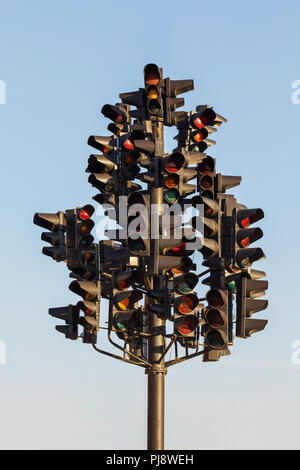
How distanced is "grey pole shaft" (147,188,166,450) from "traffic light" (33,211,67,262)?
2201mm

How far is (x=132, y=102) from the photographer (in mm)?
21781

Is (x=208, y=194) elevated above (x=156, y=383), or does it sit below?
above

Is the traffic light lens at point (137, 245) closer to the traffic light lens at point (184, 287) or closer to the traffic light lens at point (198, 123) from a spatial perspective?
the traffic light lens at point (184, 287)

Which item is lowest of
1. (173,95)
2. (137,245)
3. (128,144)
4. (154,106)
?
(137,245)

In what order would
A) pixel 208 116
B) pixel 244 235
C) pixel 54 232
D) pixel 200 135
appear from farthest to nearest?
pixel 200 135 → pixel 208 116 → pixel 54 232 → pixel 244 235

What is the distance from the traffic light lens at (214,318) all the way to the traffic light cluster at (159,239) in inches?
1.0

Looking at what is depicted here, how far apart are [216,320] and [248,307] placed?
823mm

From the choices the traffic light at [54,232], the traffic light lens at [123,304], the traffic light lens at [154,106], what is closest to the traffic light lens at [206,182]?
the traffic light lens at [154,106]

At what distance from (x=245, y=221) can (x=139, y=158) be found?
10.7ft

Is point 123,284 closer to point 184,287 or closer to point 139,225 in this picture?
point 184,287

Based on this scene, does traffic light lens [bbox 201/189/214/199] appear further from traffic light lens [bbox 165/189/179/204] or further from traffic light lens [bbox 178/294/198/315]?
traffic light lens [bbox 178/294/198/315]

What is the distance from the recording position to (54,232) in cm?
2152

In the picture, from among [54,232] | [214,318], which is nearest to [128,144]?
[54,232]

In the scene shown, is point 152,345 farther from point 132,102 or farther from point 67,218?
point 132,102
